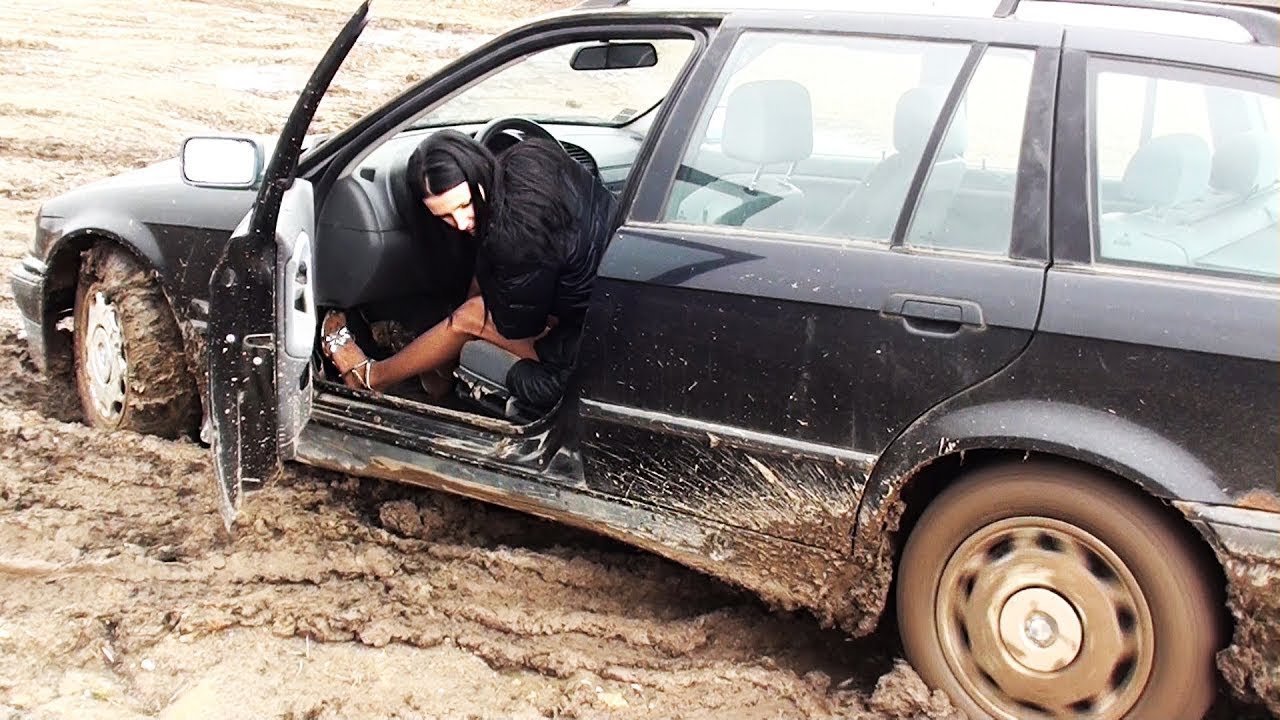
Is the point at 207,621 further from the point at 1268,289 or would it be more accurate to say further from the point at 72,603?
the point at 1268,289

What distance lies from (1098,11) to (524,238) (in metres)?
1.62

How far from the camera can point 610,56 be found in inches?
162

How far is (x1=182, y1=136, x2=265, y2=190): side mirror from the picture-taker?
3400 millimetres

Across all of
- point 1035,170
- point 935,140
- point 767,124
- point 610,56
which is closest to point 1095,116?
point 1035,170

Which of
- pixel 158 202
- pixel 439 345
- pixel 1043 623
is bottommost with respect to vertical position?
pixel 1043 623

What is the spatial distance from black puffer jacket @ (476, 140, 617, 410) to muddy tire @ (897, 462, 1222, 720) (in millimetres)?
1240

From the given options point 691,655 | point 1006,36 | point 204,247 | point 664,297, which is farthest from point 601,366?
point 204,247

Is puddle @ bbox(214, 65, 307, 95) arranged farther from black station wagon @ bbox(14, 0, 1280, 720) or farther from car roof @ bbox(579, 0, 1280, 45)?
car roof @ bbox(579, 0, 1280, 45)

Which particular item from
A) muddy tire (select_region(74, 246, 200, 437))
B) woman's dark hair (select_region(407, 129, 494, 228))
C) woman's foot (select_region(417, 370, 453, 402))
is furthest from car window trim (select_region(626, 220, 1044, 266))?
muddy tire (select_region(74, 246, 200, 437))

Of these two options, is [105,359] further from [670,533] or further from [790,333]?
[790,333]

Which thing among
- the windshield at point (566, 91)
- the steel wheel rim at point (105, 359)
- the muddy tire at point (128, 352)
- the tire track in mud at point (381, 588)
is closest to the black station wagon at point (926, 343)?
the tire track in mud at point (381, 588)

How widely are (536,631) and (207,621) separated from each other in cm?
88

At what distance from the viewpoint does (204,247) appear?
143 inches

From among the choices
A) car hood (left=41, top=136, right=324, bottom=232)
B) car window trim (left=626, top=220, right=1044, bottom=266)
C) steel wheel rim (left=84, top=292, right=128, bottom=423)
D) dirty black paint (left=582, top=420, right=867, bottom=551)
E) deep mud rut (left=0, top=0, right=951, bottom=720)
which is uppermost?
car window trim (left=626, top=220, right=1044, bottom=266)
